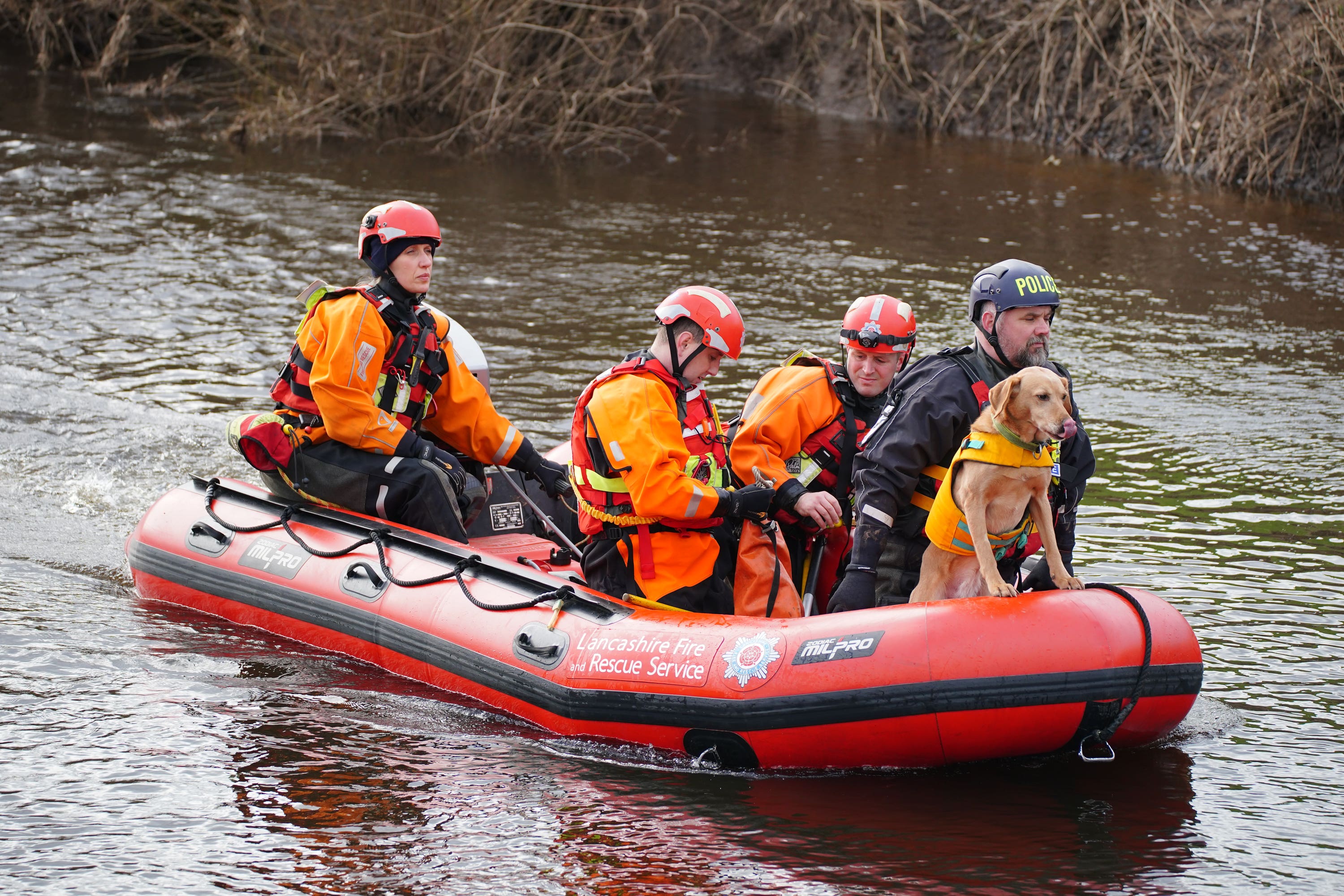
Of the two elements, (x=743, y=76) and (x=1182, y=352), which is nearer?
(x=1182, y=352)

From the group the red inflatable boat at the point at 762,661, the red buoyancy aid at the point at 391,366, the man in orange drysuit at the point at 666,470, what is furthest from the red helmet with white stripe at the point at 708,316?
the red buoyancy aid at the point at 391,366

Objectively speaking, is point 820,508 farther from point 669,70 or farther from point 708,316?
point 669,70

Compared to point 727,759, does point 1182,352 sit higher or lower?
higher

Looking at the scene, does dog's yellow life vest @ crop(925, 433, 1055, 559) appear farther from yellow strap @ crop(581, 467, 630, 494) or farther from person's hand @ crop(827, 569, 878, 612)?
yellow strap @ crop(581, 467, 630, 494)

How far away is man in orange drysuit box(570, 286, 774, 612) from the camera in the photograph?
479cm

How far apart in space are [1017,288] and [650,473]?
1.31 meters

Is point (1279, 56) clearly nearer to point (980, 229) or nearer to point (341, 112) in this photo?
point (980, 229)

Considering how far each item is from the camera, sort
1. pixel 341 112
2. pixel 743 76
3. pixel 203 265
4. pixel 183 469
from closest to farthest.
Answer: pixel 183 469 < pixel 203 265 < pixel 341 112 < pixel 743 76

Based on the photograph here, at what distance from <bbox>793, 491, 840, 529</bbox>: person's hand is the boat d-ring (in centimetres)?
112

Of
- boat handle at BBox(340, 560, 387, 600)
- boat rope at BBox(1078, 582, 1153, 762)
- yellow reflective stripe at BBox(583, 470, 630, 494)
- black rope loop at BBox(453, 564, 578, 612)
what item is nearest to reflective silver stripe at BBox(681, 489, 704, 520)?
yellow reflective stripe at BBox(583, 470, 630, 494)

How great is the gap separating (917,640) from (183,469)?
476cm

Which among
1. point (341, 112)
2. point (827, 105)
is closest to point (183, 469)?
point (341, 112)

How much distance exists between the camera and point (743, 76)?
66.4 feet

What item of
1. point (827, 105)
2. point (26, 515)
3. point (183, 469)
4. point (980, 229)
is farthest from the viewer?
point (827, 105)
